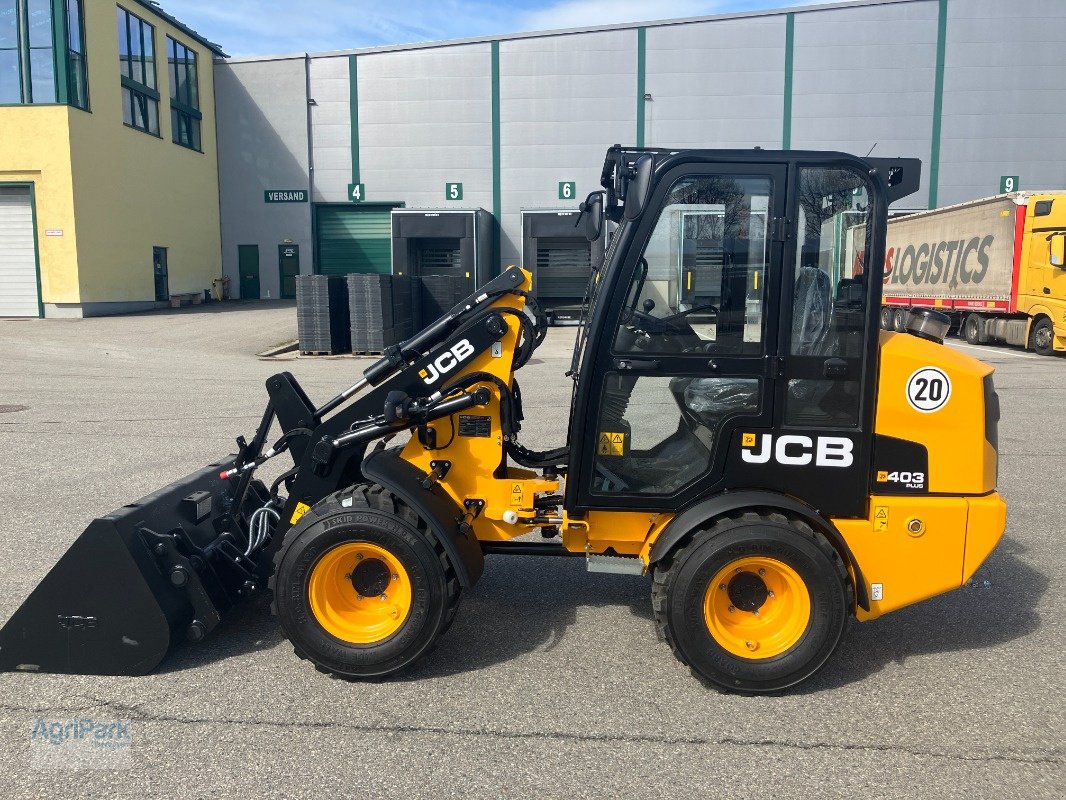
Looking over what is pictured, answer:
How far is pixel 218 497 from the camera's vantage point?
4824 millimetres

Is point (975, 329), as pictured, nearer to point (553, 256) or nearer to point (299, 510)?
point (553, 256)

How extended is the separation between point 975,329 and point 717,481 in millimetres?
21583

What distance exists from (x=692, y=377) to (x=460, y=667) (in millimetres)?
1818

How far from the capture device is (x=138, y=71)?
27281mm

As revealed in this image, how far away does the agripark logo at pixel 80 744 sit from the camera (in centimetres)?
320

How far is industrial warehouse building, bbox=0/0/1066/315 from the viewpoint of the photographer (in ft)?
94.7

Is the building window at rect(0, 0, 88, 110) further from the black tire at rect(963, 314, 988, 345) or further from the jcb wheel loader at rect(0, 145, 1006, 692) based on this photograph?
the black tire at rect(963, 314, 988, 345)

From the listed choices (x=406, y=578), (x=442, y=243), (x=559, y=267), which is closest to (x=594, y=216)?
(x=406, y=578)

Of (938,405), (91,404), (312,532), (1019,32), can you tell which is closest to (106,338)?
(91,404)

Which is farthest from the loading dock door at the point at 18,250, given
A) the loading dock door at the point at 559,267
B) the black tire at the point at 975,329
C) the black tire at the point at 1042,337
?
the black tire at the point at 1042,337

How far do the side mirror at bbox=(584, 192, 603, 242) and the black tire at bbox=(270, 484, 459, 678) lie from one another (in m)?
1.72

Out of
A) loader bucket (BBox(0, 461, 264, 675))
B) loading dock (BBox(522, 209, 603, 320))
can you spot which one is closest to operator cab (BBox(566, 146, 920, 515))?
loader bucket (BBox(0, 461, 264, 675))

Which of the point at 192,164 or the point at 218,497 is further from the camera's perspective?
the point at 192,164

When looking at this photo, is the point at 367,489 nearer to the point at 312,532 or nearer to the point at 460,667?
the point at 312,532
